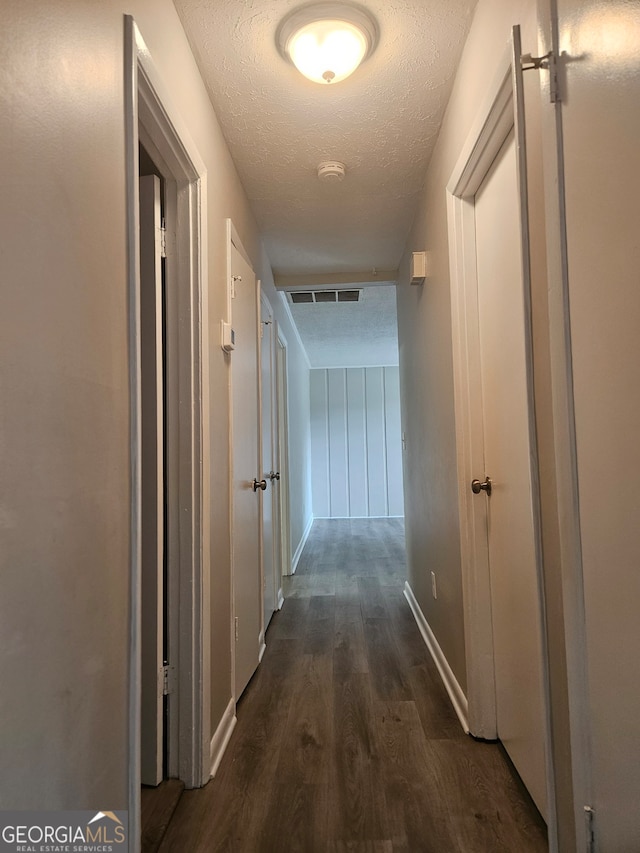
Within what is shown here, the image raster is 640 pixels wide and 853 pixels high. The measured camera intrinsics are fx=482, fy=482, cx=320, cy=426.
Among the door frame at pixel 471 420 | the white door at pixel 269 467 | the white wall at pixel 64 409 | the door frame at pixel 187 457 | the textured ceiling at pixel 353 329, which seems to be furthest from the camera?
the textured ceiling at pixel 353 329

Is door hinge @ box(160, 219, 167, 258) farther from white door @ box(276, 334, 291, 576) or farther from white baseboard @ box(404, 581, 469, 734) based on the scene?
white door @ box(276, 334, 291, 576)

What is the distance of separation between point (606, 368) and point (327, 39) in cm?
145

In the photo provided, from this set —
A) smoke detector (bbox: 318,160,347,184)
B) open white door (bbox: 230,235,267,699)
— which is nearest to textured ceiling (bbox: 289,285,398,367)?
smoke detector (bbox: 318,160,347,184)

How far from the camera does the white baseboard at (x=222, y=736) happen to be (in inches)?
65.8

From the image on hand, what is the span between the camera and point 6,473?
0.67 m

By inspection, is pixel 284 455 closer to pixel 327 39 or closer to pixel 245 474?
pixel 245 474

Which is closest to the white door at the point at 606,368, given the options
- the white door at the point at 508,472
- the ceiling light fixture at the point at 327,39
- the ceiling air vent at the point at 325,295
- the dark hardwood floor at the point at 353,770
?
the white door at the point at 508,472

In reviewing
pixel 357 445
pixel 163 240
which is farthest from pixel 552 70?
pixel 357 445

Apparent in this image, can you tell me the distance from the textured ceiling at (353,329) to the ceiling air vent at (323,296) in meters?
0.16

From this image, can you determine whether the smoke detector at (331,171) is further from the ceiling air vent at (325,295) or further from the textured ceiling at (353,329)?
the textured ceiling at (353,329)

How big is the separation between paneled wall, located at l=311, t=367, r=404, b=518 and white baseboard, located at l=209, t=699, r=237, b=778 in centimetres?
604

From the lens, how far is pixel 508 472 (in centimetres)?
159

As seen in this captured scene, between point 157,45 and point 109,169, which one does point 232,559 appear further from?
point 157,45

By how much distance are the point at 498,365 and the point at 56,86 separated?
1.40 m
